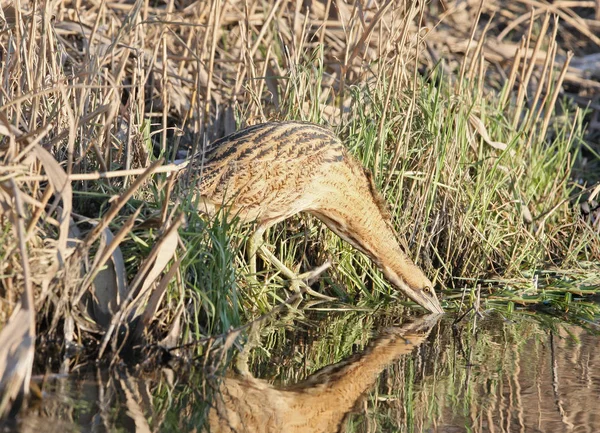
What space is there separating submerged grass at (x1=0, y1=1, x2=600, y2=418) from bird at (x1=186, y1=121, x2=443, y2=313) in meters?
0.14

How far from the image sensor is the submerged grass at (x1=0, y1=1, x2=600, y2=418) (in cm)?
291

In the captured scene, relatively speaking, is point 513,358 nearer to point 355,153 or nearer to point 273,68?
point 355,153

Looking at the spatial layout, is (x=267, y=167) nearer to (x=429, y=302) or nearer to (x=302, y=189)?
(x=302, y=189)

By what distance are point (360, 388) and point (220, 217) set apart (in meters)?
1.20

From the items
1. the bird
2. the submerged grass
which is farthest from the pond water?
the bird

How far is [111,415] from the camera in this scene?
8.30 feet

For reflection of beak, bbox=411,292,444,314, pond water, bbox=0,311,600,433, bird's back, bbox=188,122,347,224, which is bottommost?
reflection of beak, bbox=411,292,444,314

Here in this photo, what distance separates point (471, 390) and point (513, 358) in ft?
1.50

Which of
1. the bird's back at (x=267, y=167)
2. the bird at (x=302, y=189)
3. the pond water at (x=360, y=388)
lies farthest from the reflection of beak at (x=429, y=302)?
the bird's back at (x=267, y=167)

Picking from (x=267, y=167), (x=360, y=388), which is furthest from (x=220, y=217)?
(x=360, y=388)

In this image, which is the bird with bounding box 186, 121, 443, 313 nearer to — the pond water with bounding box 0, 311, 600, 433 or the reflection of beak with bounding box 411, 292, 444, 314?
the reflection of beak with bounding box 411, 292, 444, 314

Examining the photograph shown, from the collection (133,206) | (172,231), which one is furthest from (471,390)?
(133,206)

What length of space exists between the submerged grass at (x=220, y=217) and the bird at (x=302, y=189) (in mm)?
141

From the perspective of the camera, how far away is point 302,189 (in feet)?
13.4
